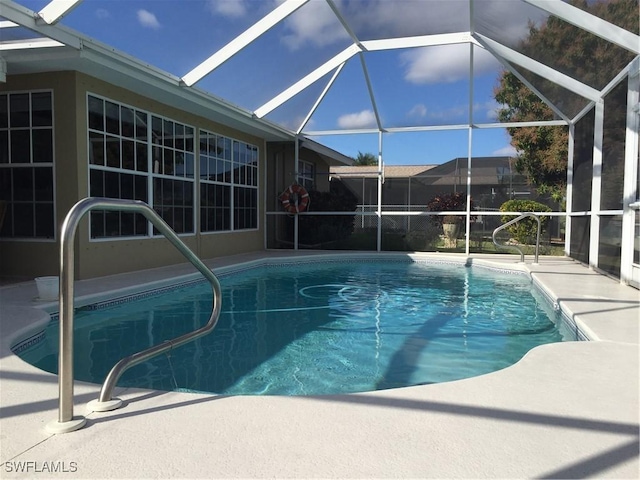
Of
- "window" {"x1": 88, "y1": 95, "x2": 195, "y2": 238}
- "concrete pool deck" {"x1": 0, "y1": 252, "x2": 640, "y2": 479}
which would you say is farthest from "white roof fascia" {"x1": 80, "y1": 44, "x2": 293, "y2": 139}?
"concrete pool deck" {"x1": 0, "y1": 252, "x2": 640, "y2": 479}

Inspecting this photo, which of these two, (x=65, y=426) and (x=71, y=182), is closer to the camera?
(x=65, y=426)

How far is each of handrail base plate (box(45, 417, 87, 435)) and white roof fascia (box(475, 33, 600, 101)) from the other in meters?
8.73

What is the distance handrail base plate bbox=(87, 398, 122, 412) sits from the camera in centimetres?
219

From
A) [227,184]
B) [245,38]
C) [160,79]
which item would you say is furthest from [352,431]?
[227,184]

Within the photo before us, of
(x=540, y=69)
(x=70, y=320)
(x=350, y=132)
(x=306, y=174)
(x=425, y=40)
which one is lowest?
(x=70, y=320)

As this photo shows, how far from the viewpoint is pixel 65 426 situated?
1.99 meters

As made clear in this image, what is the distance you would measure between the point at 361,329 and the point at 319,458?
308cm

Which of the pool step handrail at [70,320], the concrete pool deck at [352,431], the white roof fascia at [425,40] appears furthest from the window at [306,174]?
the pool step handrail at [70,320]

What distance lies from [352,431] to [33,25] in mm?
4988

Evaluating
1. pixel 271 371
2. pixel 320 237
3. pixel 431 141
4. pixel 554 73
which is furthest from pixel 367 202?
pixel 271 371

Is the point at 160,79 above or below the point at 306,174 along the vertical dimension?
above

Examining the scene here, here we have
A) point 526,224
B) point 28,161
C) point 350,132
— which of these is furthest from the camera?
point 350,132

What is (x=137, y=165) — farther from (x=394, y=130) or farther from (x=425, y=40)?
(x=394, y=130)

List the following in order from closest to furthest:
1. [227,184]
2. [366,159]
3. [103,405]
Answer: [103,405], [227,184], [366,159]
